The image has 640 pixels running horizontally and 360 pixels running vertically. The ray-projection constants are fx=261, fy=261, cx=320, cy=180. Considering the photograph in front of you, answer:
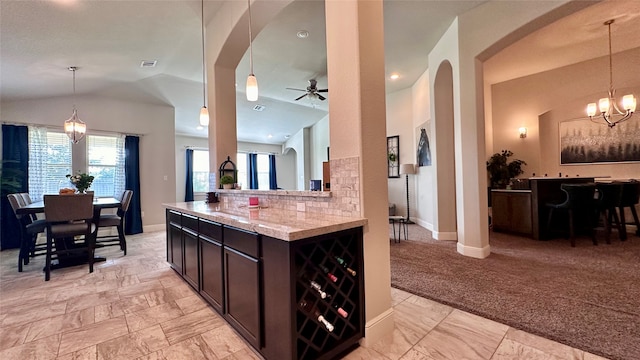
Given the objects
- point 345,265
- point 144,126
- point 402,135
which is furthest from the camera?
point 402,135

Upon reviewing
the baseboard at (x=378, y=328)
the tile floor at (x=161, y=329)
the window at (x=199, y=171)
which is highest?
the window at (x=199, y=171)

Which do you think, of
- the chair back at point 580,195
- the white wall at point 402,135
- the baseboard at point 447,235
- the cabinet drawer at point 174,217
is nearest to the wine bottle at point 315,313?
the cabinet drawer at point 174,217

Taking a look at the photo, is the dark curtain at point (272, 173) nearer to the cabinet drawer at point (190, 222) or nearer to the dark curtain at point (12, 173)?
the dark curtain at point (12, 173)

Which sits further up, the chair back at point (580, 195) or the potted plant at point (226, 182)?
the potted plant at point (226, 182)

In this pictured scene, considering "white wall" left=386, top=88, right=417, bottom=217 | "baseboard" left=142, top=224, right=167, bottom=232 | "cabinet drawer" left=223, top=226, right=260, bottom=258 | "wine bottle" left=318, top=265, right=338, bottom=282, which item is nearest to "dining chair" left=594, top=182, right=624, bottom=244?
"white wall" left=386, top=88, right=417, bottom=217

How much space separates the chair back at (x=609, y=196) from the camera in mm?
3814

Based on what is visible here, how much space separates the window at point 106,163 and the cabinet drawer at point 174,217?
3386 millimetres

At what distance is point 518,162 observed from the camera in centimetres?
559

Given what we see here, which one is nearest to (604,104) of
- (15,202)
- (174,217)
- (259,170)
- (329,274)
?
(329,274)

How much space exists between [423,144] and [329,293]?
461 centimetres

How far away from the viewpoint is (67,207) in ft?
10.4

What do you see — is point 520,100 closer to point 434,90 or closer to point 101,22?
point 434,90

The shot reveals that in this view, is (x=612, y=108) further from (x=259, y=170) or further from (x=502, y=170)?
(x=259, y=170)

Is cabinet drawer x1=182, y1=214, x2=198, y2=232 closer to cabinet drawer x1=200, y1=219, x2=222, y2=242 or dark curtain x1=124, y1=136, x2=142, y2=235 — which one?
cabinet drawer x1=200, y1=219, x2=222, y2=242
